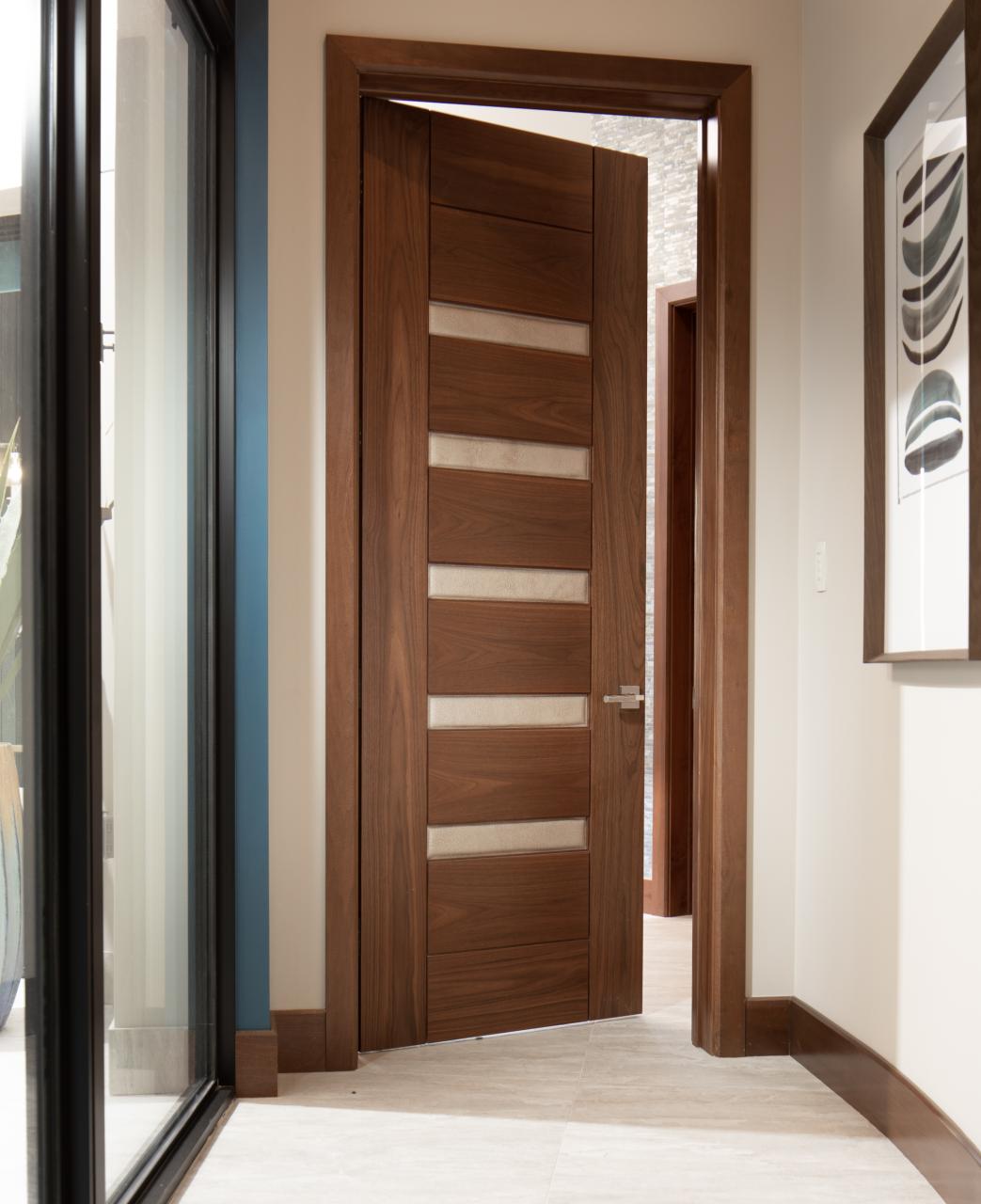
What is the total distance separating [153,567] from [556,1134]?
133cm

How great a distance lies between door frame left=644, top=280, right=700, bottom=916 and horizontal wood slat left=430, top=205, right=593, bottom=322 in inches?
50.6

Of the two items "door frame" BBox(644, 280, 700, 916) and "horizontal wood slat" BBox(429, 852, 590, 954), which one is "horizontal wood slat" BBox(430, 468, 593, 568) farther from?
"door frame" BBox(644, 280, 700, 916)

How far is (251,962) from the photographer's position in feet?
8.13

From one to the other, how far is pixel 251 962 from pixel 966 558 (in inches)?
63.9

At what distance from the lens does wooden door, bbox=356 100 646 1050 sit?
2826mm

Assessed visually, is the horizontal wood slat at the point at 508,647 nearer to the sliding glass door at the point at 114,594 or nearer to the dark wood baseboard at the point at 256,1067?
the sliding glass door at the point at 114,594

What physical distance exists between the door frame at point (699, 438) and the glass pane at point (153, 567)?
1.12ft

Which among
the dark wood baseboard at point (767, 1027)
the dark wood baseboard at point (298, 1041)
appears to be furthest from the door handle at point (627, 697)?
the dark wood baseboard at point (298, 1041)

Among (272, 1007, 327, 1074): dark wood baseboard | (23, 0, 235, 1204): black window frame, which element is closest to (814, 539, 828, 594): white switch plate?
(272, 1007, 327, 1074): dark wood baseboard

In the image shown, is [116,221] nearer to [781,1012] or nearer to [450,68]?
[450,68]

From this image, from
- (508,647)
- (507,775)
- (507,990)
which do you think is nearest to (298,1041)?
(507,990)

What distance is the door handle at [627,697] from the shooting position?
306 centimetres

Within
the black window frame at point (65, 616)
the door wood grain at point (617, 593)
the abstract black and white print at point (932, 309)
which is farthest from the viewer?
the door wood grain at point (617, 593)

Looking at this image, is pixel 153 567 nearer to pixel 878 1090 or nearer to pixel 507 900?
pixel 507 900
